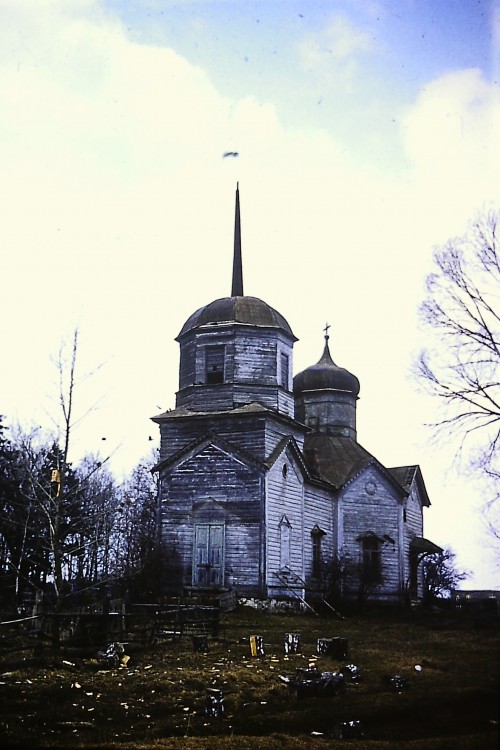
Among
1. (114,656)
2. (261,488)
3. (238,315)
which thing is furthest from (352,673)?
(238,315)

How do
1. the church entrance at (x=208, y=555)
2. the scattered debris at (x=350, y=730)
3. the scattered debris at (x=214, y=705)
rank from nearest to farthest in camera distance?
the scattered debris at (x=350, y=730) → the scattered debris at (x=214, y=705) → the church entrance at (x=208, y=555)

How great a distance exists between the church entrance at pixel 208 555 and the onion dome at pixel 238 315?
305 inches

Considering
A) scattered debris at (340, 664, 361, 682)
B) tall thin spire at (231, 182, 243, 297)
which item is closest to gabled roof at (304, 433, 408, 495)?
tall thin spire at (231, 182, 243, 297)

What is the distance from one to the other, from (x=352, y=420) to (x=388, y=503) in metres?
6.00

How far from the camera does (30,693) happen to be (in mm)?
14312

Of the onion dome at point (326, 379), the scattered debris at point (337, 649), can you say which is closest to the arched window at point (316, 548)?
the onion dome at point (326, 379)

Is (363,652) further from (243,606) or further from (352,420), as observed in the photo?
(352,420)

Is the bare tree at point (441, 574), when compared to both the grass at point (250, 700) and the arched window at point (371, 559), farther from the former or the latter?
the grass at point (250, 700)

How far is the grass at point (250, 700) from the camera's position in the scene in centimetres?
1133

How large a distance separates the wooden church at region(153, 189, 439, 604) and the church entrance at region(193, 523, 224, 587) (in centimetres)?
3

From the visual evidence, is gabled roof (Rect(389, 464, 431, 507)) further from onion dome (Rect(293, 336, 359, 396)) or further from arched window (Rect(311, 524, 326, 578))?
arched window (Rect(311, 524, 326, 578))

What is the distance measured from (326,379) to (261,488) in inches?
529

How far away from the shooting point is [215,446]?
31156mm

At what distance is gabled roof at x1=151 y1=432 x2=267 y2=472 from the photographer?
3039 cm
